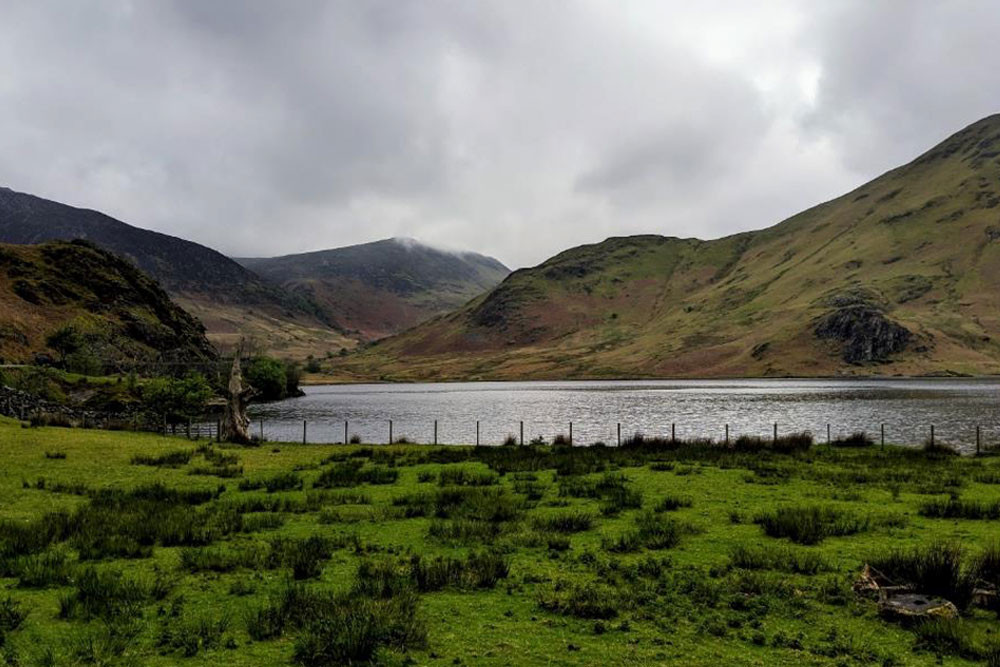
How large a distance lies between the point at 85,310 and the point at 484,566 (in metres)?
183

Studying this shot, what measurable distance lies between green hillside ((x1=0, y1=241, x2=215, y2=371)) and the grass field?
113m

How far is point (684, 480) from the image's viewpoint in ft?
84.4

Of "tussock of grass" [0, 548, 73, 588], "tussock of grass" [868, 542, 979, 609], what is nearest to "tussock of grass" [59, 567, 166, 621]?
"tussock of grass" [0, 548, 73, 588]

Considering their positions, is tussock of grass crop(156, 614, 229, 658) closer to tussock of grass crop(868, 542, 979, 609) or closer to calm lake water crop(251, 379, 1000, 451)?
tussock of grass crop(868, 542, 979, 609)

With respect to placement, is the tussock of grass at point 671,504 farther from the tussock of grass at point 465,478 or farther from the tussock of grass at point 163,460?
the tussock of grass at point 163,460

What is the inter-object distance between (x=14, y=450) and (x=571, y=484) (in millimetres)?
26750

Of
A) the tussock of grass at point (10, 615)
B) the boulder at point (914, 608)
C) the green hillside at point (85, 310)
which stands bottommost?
the tussock of grass at point (10, 615)

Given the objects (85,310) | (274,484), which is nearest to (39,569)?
(274,484)

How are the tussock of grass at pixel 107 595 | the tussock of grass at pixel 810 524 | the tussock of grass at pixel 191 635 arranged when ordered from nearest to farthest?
the tussock of grass at pixel 191 635
the tussock of grass at pixel 107 595
the tussock of grass at pixel 810 524

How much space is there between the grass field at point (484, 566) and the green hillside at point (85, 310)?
113m

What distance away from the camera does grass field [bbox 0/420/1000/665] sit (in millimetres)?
9336

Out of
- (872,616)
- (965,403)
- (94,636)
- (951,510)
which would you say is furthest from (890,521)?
(965,403)

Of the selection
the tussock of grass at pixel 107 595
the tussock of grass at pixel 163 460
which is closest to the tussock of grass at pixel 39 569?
the tussock of grass at pixel 107 595

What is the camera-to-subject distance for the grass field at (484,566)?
9336 mm
